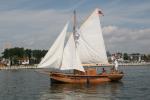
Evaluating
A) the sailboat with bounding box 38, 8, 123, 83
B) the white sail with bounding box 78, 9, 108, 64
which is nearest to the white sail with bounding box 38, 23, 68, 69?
the sailboat with bounding box 38, 8, 123, 83

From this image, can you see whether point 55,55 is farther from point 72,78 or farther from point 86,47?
point 86,47

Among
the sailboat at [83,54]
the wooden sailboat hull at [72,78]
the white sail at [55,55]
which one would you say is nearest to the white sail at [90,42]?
the sailboat at [83,54]

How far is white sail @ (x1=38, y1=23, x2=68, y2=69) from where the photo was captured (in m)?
61.2

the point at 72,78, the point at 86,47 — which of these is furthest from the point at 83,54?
the point at 72,78

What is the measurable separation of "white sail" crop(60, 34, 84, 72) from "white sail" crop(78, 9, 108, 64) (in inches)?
53.9

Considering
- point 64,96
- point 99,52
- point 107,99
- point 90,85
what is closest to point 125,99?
point 107,99

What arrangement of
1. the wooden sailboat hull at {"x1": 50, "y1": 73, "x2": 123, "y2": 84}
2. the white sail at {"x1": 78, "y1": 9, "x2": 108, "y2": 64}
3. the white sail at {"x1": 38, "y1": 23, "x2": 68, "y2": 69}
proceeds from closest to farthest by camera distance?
the white sail at {"x1": 38, "y1": 23, "x2": 68, "y2": 69} < the wooden sailboat hull at {"x1": 50, "y1": 73, "x2": 123, "y2": 84} < the white sail at {"x1": 78, "y1": 9, "x2": 108, "y2": 64}

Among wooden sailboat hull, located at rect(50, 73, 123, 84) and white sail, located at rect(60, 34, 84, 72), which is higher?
white sail, located at rect(60, 34, 84, 72)

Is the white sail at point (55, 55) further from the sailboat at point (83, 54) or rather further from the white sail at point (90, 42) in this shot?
the white sail at point (90, 42)

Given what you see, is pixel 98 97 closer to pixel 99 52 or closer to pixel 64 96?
pixel 64 96

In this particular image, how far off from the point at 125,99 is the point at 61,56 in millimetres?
21630

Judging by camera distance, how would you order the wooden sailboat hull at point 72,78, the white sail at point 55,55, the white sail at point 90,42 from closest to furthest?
1. the white sail at point 55,55
2. the wooden sailboat hull at point 72,78
3. the white sail at point 90,42

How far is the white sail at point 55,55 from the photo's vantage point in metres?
61.2

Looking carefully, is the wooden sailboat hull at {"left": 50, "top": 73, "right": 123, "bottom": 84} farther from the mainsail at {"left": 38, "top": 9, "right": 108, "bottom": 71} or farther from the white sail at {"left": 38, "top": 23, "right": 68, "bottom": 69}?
the white sail at {"left": 38, "top": 23, "right": 68, "bottom": 69}
